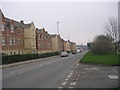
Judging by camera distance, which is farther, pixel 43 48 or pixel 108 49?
pixel 43 48

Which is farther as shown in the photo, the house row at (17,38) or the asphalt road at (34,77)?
the house row at (17,38)

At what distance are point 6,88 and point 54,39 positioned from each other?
7841cm

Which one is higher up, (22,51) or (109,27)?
(109,27)

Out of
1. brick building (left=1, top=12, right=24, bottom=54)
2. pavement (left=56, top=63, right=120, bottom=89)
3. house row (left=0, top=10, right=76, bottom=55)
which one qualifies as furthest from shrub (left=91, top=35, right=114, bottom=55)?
pavement (left=56, top=63, right=120, bottom=89)

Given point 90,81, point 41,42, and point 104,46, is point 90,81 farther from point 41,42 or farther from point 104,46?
point 41,42

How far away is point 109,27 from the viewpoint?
47.0 metres

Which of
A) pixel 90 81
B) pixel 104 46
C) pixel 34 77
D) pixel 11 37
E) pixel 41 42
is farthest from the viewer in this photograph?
pixel 41 42

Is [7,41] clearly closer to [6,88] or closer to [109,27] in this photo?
[109,27]

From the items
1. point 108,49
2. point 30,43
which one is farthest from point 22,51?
point 108,49

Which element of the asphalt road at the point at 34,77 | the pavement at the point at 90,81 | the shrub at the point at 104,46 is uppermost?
the shrub at the point at 104,46

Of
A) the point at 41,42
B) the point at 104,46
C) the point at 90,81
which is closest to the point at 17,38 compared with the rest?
the point at 41,42

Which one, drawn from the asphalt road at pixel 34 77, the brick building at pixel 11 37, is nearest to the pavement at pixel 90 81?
the asphalt road at pixel 34 77

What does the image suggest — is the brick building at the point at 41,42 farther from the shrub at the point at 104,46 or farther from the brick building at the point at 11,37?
the shrub at the point at 104,46

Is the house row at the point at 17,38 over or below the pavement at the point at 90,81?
over
